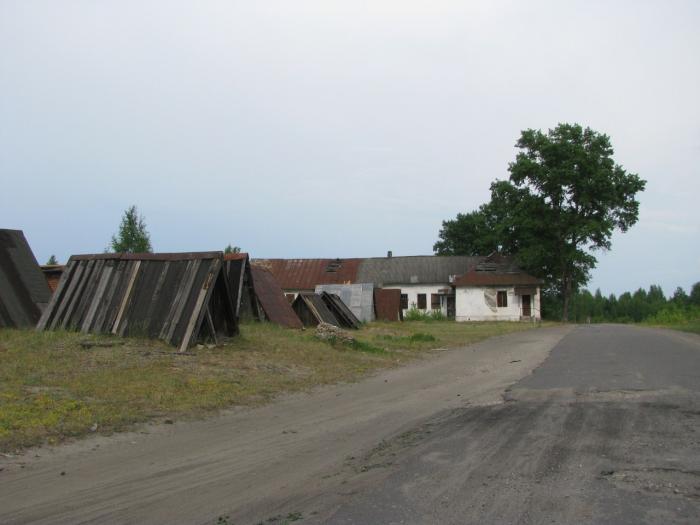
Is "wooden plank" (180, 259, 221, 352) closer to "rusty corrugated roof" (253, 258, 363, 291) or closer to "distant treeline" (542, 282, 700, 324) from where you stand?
"rusty corrugated roof" (253, 258, 363, 291)

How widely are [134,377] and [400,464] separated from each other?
6996 millimetres

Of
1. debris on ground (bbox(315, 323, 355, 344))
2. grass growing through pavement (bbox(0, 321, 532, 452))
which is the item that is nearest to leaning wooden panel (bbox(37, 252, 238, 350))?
grass growing through pavement (bbox(0, 321, 532, 452))

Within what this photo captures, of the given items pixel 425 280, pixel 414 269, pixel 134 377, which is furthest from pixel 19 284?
pixel 414 269

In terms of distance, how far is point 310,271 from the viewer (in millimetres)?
63469

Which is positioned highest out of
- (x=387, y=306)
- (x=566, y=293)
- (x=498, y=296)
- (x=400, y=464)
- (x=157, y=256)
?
(x=566, y=293)

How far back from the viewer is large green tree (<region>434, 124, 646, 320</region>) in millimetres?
53250

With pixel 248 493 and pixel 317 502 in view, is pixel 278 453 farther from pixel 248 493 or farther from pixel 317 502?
pixel 317 502

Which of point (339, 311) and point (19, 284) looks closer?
point (19, 284)

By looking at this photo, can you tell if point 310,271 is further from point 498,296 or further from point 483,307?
point 498,296

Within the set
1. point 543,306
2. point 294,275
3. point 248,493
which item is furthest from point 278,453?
point 543,306

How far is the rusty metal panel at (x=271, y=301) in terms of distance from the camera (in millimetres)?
24594

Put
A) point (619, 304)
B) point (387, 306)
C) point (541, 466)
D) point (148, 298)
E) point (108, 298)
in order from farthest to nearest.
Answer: point (619, 304) < point (387, 306) < point (108, 298) < point (148, 298) < point (541, 466)

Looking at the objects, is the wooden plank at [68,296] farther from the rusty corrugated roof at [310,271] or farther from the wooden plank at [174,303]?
the rusty corrugated roof at [310,271]

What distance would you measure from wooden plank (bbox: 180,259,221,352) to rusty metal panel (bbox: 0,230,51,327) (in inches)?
186
